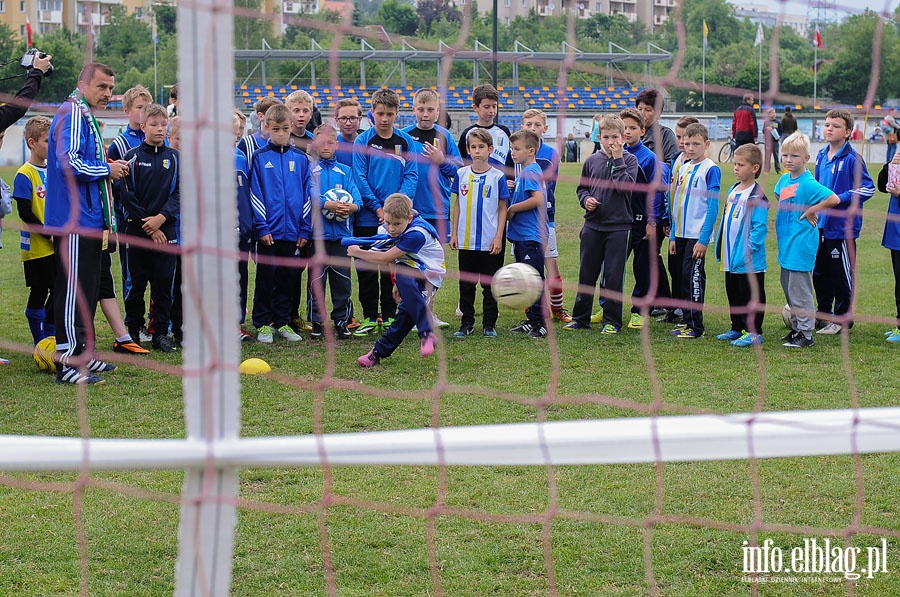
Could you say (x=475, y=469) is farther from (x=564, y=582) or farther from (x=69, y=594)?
(x=69, y=594)

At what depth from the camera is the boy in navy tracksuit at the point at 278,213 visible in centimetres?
693

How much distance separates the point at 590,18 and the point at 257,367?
9.34 ft

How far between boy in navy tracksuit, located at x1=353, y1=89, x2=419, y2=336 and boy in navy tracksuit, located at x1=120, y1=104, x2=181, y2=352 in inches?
52.5

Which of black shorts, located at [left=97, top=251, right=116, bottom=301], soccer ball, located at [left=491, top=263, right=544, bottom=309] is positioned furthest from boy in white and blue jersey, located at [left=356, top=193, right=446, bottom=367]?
black shorts, located at [left=97, top=251, right=116, bottom=301]

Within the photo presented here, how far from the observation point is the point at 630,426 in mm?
2316

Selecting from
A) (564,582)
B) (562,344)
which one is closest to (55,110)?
(562,344)

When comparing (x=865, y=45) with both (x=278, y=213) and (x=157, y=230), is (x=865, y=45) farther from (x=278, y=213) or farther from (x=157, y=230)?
(x=157, y=230)

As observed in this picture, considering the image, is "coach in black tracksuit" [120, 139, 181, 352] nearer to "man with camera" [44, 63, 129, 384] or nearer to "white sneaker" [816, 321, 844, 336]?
"man with camera" [44, 63, 129, 384]

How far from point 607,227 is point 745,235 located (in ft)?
3.43

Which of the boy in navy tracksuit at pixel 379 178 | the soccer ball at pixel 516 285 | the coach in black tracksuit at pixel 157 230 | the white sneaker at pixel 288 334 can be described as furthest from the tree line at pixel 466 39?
the white sneaker at pixel 288 334

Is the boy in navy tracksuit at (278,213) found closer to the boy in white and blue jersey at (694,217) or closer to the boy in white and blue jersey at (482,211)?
the boy in white and blue jersey at (482,211)

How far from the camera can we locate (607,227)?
741 centimetres

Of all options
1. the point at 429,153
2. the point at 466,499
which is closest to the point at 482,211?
the point at 429,153

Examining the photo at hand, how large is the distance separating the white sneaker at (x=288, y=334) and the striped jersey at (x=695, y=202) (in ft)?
9.50
